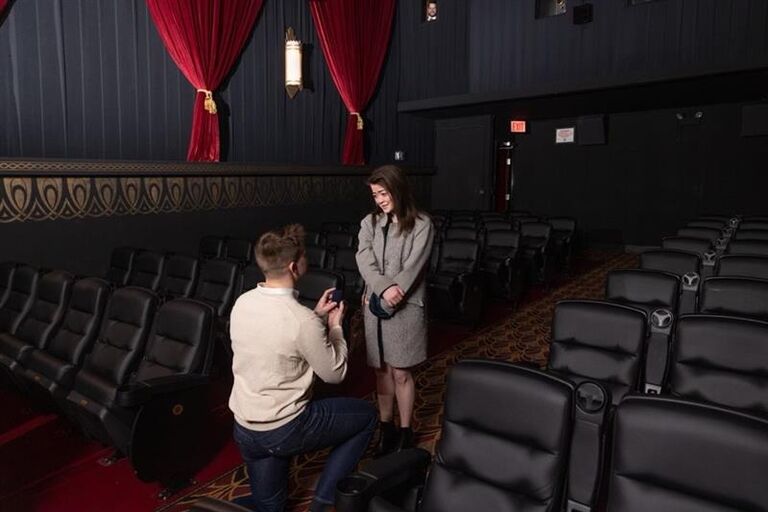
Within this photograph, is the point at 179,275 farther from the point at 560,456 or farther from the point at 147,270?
the point at 560,456

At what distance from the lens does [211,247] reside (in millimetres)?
6602

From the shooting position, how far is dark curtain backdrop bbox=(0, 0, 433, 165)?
226 inches

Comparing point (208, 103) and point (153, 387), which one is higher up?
point (208, 103)

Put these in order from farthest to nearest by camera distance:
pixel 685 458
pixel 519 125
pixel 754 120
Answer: pixel 519 125 → pixel 754 120 → pixel 685 458

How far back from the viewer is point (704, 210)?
10.3 m

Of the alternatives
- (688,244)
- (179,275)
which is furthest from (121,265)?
(688,244)

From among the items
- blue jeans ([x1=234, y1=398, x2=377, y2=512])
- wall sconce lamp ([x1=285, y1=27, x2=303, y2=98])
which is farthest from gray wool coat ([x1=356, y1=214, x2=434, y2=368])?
wall sconce lamp ([x1=285, y1=27, x2=303, y2=98])

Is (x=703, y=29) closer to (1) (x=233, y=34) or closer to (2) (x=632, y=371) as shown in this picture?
(1) (x=233, y=34)

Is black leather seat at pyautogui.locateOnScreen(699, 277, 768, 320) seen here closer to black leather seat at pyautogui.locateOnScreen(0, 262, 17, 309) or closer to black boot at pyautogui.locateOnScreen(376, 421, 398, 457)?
black boot at pyautogui.locateOnScreen(376, 421, 398, 457)

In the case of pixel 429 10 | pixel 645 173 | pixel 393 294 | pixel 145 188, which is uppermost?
pixel 429 10

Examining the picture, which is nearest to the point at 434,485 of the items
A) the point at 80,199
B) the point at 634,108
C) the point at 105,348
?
the point at 105,348

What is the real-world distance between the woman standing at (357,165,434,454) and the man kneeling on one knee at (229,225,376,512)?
0.55 m

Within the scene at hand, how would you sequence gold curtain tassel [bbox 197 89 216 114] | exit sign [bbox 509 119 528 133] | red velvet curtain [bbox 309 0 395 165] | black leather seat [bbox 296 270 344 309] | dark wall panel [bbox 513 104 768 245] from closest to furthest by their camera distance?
black leather seat [bbox 296 270 344 309] → gold curtain tassel [bbox 197 89 216 114] → red velvet curtain [bbox 309 0 395 165] → dark wall panel [bbox 513 104 768 245] → exit sign [bbox 509 119 528 133]

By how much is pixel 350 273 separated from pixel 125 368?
7.90 feet
